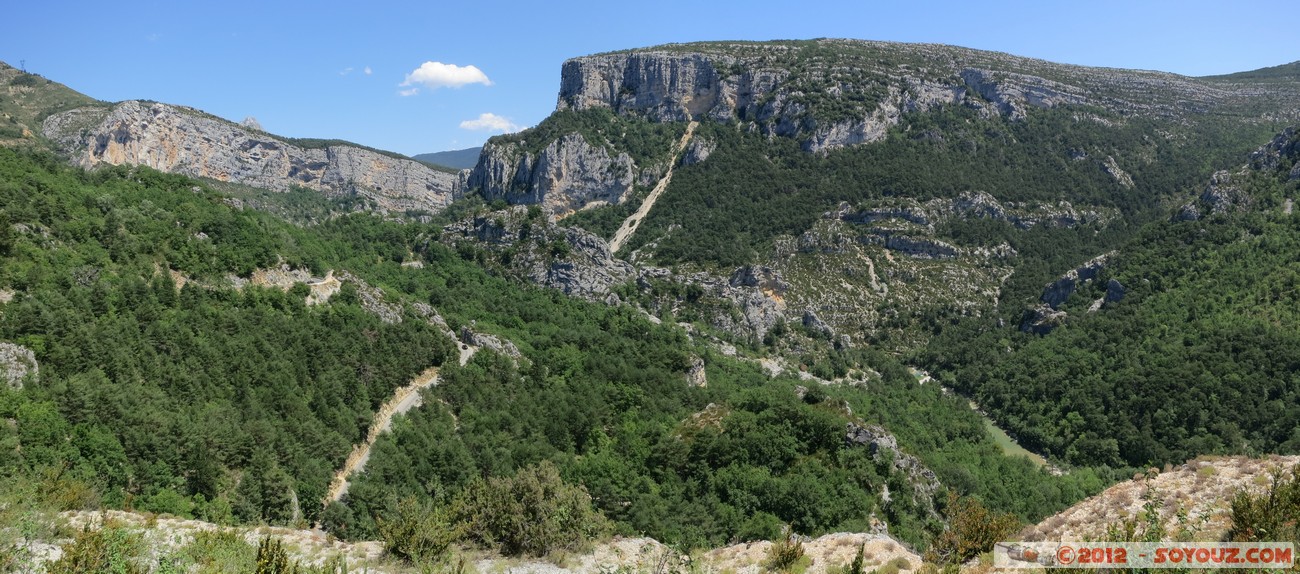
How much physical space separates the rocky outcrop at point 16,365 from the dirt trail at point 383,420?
12.5 metres

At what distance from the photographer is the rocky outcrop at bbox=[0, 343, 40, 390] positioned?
25672mm

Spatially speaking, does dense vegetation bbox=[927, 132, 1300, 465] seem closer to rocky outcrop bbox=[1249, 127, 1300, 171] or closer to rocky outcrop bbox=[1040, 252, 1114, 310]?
rocky outcrop bbox=[1249, 127, 1300, 171]

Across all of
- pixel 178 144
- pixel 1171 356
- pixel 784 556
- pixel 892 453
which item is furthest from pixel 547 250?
pixel 178 144

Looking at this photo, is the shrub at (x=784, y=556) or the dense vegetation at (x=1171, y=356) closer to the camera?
the shrub at (x=784, y=556)

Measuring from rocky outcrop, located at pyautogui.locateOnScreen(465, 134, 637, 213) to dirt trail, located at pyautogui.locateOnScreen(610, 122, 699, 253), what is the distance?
6.29m

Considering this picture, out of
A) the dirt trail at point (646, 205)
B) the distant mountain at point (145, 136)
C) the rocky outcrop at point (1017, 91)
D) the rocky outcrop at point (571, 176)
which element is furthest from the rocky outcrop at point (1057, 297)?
the distant mountain at point (145, 136)

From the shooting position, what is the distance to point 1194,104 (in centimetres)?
14888

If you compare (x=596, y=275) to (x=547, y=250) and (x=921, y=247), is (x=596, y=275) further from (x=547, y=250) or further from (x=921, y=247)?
(x=921, y=247)

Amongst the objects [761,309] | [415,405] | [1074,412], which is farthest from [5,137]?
[1074,412]

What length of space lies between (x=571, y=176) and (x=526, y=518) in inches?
5090

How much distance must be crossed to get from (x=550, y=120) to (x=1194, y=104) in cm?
14584

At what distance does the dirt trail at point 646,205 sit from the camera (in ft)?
426

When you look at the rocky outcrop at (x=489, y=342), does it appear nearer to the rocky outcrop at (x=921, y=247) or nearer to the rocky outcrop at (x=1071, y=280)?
the rocky outcrop at (x=921, y=247)

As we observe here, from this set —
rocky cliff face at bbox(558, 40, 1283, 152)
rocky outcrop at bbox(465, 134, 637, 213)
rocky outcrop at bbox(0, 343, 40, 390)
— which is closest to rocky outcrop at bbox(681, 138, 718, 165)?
rocky outcrop at bbox(465, 134, 637, 213)
